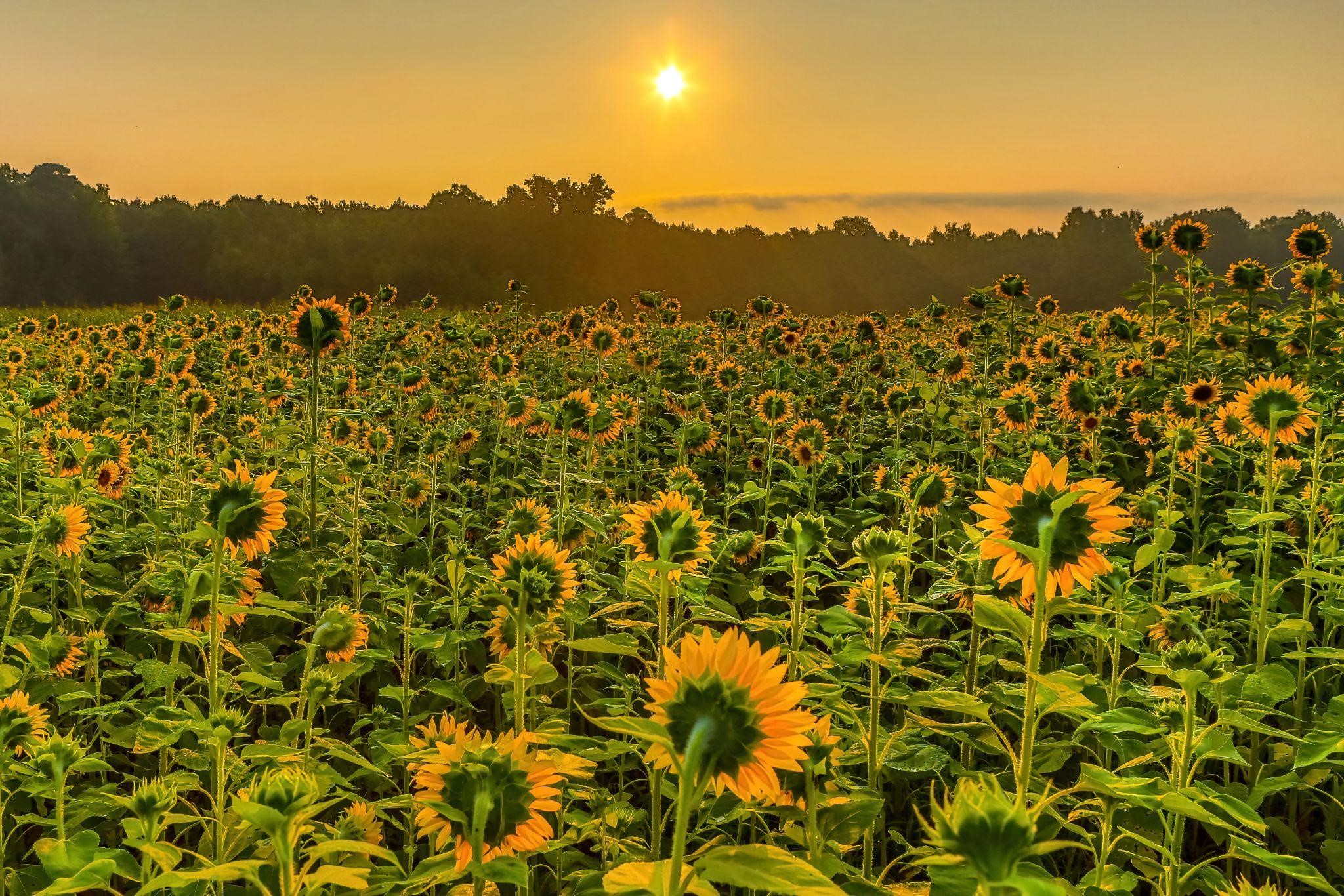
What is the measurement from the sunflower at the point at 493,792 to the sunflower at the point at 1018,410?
4.04m

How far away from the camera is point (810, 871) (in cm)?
89

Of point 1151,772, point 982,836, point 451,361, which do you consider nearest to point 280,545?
point 1151,772

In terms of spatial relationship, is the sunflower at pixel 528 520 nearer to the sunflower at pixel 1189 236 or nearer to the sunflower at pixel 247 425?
the sunflower at pixel 247 425

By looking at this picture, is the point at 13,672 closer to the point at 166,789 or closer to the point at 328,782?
the point at 166,789

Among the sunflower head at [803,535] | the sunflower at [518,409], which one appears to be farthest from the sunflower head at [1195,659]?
the sunflower at [518,409]

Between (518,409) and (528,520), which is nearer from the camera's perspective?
(528,520)

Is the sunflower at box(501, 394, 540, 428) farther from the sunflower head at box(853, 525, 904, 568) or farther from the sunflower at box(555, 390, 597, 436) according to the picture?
the sunflower head at box(853, 525, 904, 568)

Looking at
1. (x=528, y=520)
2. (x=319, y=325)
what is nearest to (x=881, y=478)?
(x=528, y=520)

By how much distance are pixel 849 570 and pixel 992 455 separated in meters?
2.48

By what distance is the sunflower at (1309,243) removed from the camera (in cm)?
606

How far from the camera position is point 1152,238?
22.4 feet

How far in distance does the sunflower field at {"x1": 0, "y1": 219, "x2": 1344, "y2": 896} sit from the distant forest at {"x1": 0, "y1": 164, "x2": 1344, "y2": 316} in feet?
97.1

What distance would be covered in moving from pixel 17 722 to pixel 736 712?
166 centimetres

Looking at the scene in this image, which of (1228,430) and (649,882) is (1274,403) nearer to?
(1228,430)
